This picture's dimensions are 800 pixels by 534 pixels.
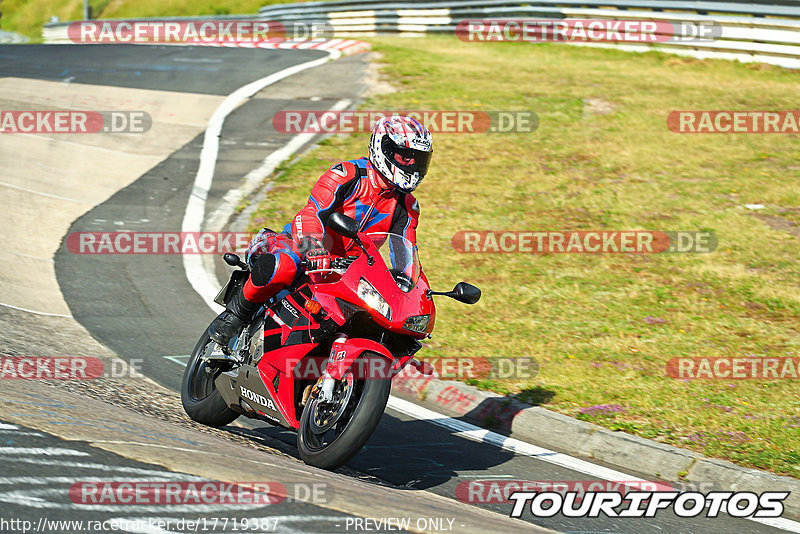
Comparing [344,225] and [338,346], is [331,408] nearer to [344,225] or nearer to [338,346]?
[338,346]

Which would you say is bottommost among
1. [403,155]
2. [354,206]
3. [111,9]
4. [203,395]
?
[203,395]

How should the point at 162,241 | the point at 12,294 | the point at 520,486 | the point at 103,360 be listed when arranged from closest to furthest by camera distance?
the point at 520,486 → the point at 103,360 → the point at 12,294 → the point at 162,241

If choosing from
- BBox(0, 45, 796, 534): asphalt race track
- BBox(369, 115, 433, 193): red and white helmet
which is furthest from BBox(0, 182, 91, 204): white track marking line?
BBox(369, 115, 433, 193): red and white helmet

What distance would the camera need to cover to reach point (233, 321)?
20.8ft

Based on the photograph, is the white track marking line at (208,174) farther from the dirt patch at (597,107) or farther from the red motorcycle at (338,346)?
the dirt patch at (597,107)

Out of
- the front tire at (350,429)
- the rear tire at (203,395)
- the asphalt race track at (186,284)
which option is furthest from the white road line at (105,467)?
the rear tire at (203,395)

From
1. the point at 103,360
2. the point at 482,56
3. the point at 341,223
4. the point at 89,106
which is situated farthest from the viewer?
the point at 482,56

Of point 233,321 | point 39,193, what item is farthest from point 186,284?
point 233,321

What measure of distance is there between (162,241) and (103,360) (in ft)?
13.5

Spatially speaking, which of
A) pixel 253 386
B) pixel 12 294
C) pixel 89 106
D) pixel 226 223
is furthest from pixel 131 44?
pixel 253 386

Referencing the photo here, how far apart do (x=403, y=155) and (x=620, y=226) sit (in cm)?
687

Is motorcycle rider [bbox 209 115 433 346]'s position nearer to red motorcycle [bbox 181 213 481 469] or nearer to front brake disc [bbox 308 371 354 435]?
red motorcycle [bbox 181 213 481 469]

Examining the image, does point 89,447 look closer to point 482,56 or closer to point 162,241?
point 162,241

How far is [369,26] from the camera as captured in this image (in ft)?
97.2
